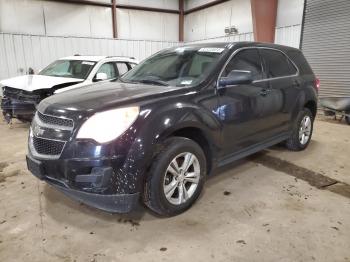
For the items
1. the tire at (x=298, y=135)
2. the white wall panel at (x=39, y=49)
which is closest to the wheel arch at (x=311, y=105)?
the tire at (x=298, y=135)

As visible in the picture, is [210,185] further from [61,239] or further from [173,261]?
[61,239]

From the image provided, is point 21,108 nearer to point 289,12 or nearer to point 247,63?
point 247,63

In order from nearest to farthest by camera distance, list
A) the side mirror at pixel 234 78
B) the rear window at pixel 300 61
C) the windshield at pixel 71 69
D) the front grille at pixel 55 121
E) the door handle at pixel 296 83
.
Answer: the front grille at pixel 55 121 < the side mirror at pixel 234 78 < the door handle at pixel 296 83 < the rear window at pixel 300 61 < the windshield at pixel 71 69

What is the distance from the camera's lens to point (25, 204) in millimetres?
2893

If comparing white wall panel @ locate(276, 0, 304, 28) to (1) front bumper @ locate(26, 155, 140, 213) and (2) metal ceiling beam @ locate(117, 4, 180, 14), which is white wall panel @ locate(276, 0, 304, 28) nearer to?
(2) metal ceiling beam @ locate(117, 4, 180, 14)

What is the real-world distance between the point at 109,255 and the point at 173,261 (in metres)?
0.46

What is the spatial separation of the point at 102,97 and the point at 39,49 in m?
9.62

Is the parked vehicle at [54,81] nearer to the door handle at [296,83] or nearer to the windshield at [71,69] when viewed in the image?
the windshield at [71,69]

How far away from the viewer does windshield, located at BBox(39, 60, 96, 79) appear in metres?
6.17

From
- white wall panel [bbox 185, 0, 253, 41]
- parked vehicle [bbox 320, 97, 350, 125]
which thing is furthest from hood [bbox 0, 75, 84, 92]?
white wall panel [bbox 185, 0, 253, 41]

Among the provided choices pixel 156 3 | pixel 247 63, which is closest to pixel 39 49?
pixel 156 3

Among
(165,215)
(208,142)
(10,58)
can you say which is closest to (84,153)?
(165,215)

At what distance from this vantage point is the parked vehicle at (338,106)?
662 centimetres

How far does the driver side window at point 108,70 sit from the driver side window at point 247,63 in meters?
3.70
